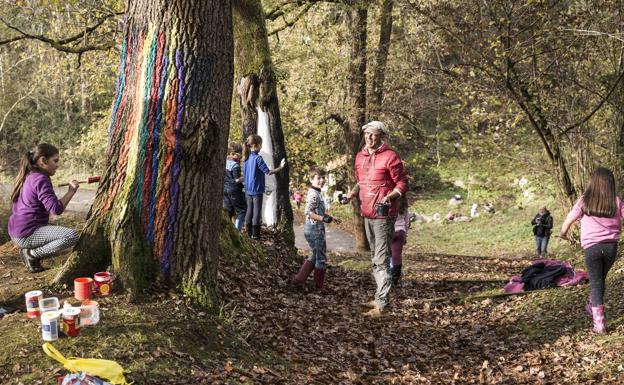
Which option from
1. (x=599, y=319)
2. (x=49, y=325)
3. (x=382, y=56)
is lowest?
(x=599, y=319)

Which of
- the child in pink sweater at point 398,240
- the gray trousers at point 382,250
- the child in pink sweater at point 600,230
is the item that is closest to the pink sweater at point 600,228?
the child in pink sweater at point 600,230

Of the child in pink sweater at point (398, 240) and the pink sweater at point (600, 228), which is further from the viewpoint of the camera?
the child in pink sweater at point (398, 240)

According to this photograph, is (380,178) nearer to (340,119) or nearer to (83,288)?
(83,288)

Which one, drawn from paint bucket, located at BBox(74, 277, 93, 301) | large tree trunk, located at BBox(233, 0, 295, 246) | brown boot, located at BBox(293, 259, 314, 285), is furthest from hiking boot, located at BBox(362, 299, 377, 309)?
paint bucket, located at BBox(74, 277, 93, 301)

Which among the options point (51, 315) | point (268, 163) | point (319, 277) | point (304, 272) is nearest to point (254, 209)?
point (268, 163)

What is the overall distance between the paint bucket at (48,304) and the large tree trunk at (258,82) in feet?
16.8

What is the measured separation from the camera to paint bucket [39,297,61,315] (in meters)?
4.35

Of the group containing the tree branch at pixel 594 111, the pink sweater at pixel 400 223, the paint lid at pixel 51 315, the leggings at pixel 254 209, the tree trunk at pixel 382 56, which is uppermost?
the tree trunk at pixel 382 56

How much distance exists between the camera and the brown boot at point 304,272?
7551 millimetres

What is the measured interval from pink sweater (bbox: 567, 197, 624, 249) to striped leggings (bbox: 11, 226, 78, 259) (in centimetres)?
512

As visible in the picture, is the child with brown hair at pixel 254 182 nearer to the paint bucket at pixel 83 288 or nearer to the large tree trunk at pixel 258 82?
the large tree trunk at pixel 258 82

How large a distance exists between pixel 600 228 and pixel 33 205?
5.68 metres

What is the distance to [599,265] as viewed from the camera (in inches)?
229

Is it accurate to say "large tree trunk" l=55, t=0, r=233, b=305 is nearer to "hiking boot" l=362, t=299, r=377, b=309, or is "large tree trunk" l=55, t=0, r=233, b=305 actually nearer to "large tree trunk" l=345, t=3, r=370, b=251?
"hiking boot" l=362, t=299, r=377, b=309
